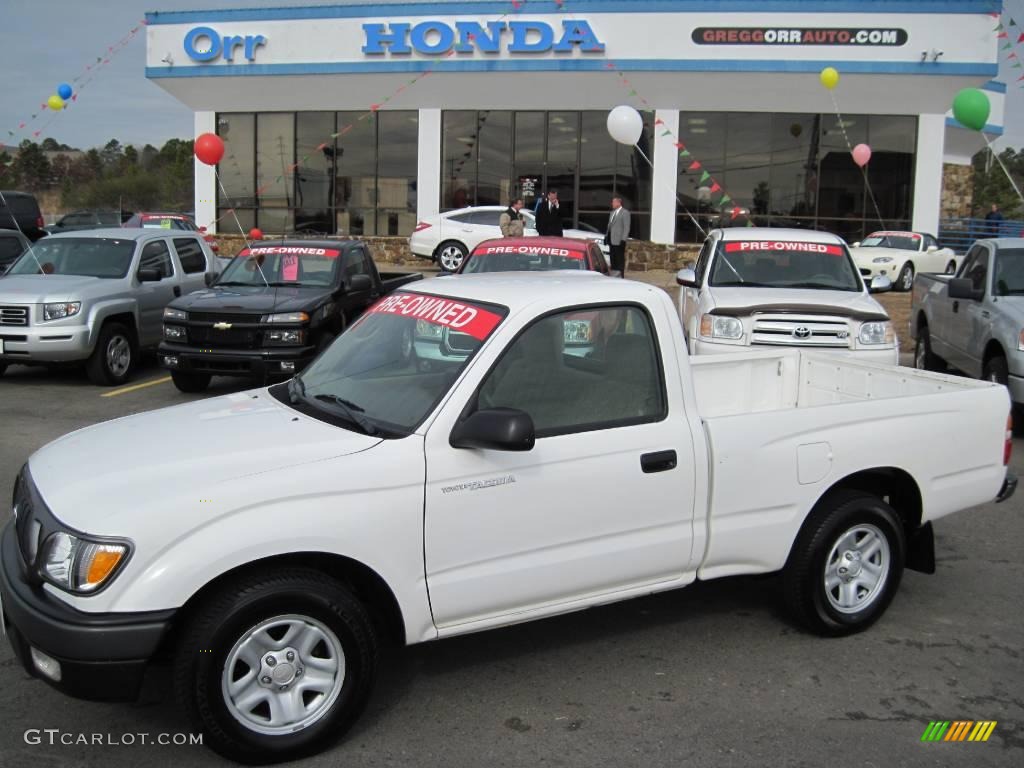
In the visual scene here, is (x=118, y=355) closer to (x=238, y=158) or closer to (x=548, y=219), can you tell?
(x=548, y=219)

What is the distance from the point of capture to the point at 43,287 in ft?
36.7

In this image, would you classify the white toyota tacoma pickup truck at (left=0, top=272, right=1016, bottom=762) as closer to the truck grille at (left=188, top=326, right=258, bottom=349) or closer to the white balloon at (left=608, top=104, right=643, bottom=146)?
the truck grille at (left=188, top=326, right=258, bottom=349)

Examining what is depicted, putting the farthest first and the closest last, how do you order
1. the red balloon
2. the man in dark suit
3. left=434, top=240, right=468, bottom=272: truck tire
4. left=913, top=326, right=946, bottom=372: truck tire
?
1. left=434, top=240, right=468, bottom=272: truck tire
2. the man in dark suit
3. the red balloon
4. left=913, top=326, right=946, bottom=372: truck tire

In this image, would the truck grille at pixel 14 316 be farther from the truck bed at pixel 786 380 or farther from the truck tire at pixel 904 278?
the truck tire at pixel 904 278

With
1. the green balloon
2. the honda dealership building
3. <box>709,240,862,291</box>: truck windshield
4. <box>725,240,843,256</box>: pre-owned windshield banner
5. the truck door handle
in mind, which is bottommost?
the truck door handle

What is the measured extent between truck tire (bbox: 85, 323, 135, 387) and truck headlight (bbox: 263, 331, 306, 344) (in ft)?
7.60

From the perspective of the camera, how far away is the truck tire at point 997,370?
940cm

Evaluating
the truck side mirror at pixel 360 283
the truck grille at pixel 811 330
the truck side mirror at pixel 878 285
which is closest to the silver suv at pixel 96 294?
the truck side mirror at pixel 360 283

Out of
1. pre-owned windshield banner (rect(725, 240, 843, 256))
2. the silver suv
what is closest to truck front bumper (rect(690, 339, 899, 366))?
pre-owned windshield banner (rect(725, 240, 843, 256))

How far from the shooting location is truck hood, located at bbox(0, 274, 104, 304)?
10844mm

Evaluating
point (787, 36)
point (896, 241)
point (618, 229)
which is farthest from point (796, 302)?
point (787, 36)

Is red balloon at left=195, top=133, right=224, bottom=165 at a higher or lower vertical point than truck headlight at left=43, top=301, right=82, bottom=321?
higher

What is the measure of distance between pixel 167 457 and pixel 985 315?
882 cm

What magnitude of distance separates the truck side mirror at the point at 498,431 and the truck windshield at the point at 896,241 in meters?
21.5
